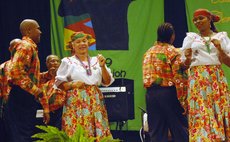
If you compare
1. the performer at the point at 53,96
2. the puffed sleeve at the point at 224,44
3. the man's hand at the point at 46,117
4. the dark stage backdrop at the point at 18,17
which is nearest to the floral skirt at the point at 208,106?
the puffed sleeve at the point at 224,44

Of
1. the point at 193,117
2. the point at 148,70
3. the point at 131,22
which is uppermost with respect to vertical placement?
the point at 131,22

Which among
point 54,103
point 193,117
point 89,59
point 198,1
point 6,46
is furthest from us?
point 6,46

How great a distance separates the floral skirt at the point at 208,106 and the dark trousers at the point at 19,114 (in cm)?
171

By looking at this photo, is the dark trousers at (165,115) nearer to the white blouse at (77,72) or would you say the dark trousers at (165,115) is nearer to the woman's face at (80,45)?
the white blouse at (77,72)

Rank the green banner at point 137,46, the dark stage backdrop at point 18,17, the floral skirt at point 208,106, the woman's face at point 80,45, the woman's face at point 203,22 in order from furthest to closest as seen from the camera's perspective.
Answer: the dark stage backdrop at point 18,17
the green banner at point 137,46
the woman's face at point 80,45
the woman's face at point 203,22
the floral skirt at point 208,106

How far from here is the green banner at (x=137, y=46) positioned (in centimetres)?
1002

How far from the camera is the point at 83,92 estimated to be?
7371 millimetres

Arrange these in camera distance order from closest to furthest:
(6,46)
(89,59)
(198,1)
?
(89,59) < (198,1) < (6,46)

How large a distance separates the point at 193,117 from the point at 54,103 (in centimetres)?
187

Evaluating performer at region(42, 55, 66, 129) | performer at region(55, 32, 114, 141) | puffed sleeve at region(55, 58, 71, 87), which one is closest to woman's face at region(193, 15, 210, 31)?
performer at region(55, 32, 114, 141)

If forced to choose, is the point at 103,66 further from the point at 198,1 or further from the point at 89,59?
the point at 198,1

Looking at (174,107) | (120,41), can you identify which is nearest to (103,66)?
(174,107)

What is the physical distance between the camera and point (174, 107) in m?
7.30

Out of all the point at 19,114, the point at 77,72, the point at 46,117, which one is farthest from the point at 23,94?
the point at 77,72
